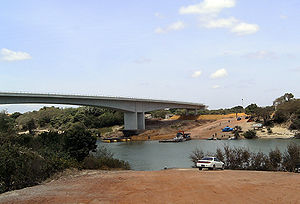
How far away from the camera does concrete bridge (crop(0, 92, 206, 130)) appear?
66625 mm

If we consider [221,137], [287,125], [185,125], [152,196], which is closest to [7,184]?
[152,196]

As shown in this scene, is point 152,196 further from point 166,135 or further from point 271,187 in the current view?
point 166,135

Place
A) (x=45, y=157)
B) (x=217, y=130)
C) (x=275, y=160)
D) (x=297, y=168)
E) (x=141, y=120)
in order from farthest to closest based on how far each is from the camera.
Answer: (x=141, y=120) < (x=217, y=130) < (x=275, y=160) < (x=297, y=168) < (x=45, y=157)

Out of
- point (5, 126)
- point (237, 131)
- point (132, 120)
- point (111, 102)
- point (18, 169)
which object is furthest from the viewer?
point (132, 120)

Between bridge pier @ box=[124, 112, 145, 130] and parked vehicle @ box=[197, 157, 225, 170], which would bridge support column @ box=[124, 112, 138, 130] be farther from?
parked vehicle @ box=[197, 157, 225, 170]

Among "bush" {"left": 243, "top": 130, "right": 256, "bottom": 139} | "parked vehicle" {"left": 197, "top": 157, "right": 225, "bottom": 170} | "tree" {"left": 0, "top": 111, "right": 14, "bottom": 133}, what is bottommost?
"bush" {"left": 243, "top": 130, "right": 256, "bottom": 139}

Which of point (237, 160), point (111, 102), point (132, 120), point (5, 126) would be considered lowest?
point (237, 160)

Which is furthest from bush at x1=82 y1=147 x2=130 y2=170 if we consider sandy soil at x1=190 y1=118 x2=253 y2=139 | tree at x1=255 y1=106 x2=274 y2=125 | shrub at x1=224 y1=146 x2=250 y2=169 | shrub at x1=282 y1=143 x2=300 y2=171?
tree at x1=255 y1=106 x2=274 y2=125

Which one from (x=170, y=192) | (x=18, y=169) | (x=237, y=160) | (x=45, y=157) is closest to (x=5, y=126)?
(x=45, y=157)

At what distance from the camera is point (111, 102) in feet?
Result: 279

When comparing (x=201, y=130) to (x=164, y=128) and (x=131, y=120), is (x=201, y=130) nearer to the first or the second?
(x=164, y=128)

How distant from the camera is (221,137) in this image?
8325 centimetres

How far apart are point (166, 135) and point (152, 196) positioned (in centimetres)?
7691

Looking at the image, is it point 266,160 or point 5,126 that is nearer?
point 266,160
